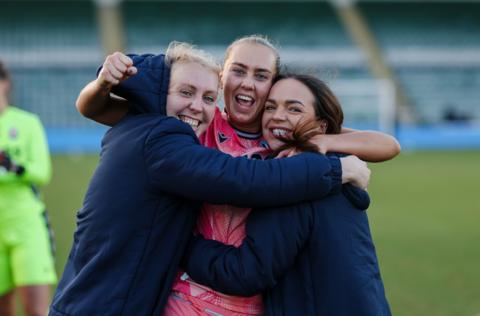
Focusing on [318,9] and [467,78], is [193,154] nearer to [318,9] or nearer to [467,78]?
[467,78]

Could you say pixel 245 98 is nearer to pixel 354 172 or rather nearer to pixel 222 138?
pixel 222 138

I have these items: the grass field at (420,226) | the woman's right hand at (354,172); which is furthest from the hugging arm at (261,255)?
the grass field at (420,226)

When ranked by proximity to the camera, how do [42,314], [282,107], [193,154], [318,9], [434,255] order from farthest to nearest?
[318,9], [434,255], [42,314], [282,107], [193,154]

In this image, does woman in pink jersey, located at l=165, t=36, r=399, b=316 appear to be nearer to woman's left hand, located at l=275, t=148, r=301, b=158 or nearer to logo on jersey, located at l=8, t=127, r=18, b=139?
woman's left hand, located at l=275, t=148, r=301, b=158

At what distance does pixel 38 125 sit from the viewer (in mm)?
5262

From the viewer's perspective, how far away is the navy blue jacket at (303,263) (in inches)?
92.8

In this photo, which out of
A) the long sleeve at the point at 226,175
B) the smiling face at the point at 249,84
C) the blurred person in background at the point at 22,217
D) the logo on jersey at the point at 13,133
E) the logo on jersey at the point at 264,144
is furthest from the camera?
the logo on jersey at the point at 13,133

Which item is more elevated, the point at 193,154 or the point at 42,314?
the point at 193,154

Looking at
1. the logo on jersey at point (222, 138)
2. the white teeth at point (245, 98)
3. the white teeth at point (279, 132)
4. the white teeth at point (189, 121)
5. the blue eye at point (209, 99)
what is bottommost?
the logo on jersey at point (222, 138)

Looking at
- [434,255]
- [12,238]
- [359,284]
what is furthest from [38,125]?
[434,255]

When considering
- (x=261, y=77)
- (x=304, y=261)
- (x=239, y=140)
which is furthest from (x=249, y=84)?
(x=304, y=261)

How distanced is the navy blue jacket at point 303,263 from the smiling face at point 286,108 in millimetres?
337

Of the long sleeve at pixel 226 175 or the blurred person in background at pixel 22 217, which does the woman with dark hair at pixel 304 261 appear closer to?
the long sleeve at pixel 226 175

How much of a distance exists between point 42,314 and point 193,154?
9.08ft
